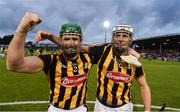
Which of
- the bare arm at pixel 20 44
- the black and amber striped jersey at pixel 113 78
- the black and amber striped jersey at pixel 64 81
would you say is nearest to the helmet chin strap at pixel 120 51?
the black and amber striped jersey at pixel 113 78

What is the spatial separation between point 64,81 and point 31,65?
79 centimetres

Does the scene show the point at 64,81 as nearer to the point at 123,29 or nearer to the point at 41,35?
the point at 41,35

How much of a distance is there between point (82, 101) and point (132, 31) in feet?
6.13

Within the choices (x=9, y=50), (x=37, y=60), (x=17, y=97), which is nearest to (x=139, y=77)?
(x=37, y=60)

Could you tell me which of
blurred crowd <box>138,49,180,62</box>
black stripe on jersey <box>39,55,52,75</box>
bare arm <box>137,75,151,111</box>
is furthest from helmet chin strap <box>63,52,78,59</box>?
blurred crowd <box>138,49,180,62</box>

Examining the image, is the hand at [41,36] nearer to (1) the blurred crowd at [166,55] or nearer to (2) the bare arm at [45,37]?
(2) the bare arm at [45,37]

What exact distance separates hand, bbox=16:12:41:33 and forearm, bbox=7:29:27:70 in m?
0.06

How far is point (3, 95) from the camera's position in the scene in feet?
57.8

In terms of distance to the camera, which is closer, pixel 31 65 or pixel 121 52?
pixel 31 65

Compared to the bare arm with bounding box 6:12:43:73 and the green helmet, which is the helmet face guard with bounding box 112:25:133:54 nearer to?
the green helmet

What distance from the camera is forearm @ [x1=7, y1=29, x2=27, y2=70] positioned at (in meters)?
4.77

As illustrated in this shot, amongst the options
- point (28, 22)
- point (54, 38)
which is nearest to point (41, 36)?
point (54, 38)

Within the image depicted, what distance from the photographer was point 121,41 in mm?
7383

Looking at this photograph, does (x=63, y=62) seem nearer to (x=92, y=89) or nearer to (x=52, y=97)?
(x=52, y=97)
